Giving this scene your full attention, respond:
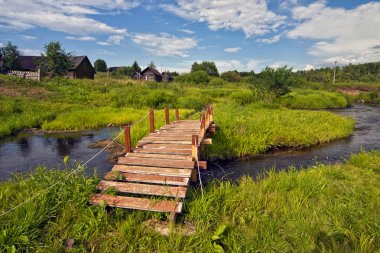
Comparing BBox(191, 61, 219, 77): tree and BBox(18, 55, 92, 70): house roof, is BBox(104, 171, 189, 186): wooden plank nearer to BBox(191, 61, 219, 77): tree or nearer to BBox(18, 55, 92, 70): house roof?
BBox(18, 55, 92, 70): house roof

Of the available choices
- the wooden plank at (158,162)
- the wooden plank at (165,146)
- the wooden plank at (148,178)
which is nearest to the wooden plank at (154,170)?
the wooden plank at (148,178)

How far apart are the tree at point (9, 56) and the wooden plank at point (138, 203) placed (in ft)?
163

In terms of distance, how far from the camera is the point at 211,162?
36.5 ft

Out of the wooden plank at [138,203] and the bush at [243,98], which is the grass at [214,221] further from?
the bush at [243,98]

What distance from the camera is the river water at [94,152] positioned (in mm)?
10079

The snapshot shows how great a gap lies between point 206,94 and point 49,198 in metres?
28.8

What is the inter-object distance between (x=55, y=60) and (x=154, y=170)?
4023cm

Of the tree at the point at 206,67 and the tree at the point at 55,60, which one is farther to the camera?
the tree at the point at 206,67

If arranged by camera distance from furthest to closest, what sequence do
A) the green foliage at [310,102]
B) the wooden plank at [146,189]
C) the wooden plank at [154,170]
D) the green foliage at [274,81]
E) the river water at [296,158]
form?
the green foliage at [310,102], the green foliage at [274,81], the river water at [296,158], the wooden plank at [154,170], the wooden plank at [146,189]

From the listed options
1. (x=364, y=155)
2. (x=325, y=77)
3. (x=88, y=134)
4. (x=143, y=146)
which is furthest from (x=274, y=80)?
(x=325, y=77)

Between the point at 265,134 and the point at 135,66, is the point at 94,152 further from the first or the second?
the point at 135,66

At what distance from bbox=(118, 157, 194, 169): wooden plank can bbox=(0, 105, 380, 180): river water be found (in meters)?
2.68

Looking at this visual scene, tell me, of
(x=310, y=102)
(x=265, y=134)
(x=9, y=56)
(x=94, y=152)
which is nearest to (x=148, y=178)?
(x=94, y=152)

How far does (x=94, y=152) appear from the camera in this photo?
39.9ft
